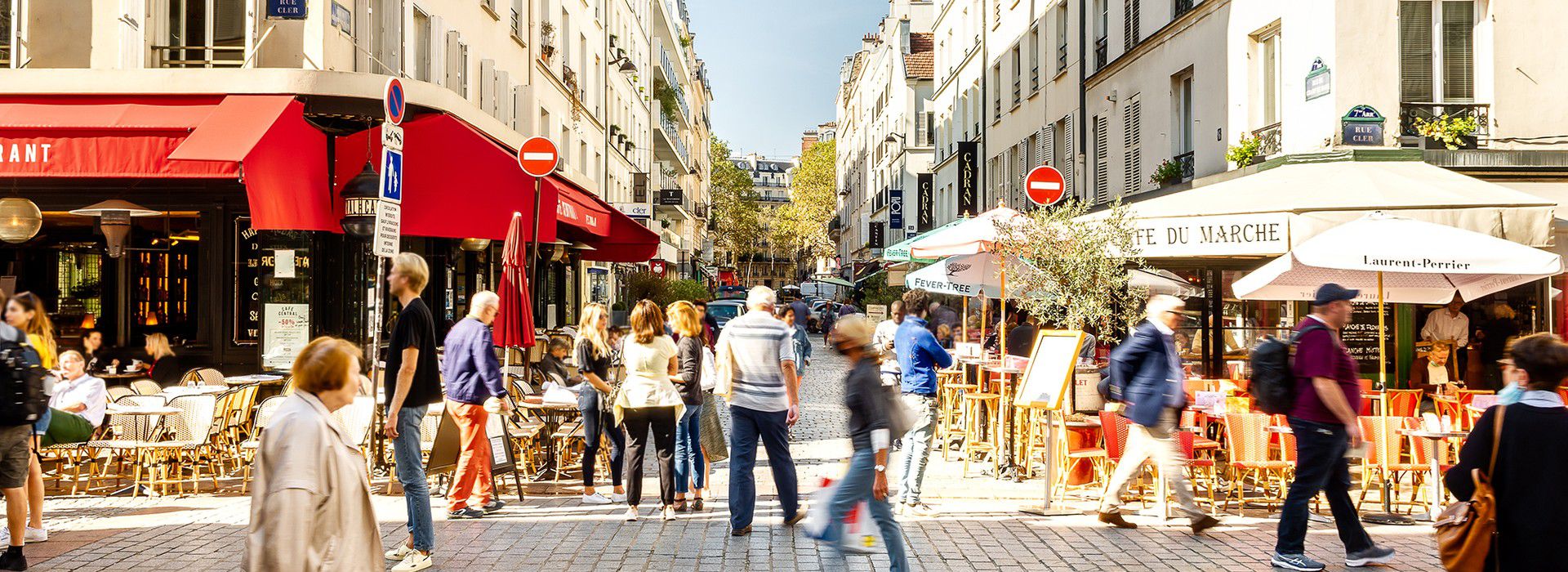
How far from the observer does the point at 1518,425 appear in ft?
15.1

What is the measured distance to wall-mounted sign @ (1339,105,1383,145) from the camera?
1393 cm

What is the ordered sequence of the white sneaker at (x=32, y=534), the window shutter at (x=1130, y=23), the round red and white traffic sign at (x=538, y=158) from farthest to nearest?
1. the window shutter at (x=1130, y=23)
2. the round red and white traffic sign at (x=538, y=158)
3. the white sneaker at (x=32, y=534)

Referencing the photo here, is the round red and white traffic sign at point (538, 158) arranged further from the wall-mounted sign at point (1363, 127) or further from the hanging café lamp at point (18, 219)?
the wall-mounted sign at point (1363, 127)

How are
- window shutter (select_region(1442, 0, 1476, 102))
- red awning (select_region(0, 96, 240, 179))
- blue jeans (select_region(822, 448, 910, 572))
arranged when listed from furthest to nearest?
window shutter (select_region(1442, 0, 1476, 102)), red awning (select_region(0, 96, 240, 179)), blue jeans (select_region(822, 448, 910, 572))

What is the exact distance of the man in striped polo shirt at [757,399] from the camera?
24.7 feet

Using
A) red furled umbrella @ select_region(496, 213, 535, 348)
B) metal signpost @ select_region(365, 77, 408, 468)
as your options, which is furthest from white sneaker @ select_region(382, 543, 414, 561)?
red furled umbrella @ select_region(496, 213, 535, 348)

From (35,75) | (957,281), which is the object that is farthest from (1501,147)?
(35,75)

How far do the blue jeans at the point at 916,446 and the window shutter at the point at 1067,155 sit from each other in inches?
698

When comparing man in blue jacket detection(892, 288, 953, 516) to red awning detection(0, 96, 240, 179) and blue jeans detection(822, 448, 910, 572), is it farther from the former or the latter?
red awning detection(0, 96, 240, 179)

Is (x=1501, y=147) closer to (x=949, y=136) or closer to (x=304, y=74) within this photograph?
(x=304, y=74)

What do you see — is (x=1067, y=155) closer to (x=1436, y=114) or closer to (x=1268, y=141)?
(x=1268, y=141)

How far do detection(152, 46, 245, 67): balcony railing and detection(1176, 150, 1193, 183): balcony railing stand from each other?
14.5 m

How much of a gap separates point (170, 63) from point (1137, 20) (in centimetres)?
1672

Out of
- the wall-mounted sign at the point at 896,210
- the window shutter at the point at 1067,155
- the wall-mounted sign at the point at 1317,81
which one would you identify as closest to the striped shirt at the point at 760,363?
the wall-mounted sign at the point at 1317,81
